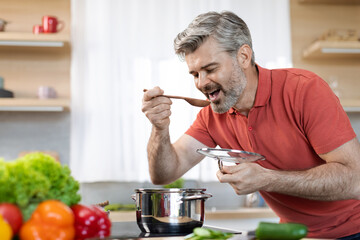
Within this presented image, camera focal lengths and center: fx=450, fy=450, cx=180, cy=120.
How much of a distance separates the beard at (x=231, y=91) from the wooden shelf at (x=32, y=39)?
172 centimetres

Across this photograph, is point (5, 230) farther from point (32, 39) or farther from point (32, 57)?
point (32, 57)

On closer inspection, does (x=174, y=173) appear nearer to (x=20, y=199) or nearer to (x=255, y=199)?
(x=20, y=199)

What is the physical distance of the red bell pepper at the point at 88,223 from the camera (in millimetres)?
955

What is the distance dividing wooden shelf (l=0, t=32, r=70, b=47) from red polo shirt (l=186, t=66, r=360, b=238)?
178 cm

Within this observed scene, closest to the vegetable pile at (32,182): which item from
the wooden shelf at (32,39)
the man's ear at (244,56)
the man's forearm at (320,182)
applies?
the man's forearm at (320,182)

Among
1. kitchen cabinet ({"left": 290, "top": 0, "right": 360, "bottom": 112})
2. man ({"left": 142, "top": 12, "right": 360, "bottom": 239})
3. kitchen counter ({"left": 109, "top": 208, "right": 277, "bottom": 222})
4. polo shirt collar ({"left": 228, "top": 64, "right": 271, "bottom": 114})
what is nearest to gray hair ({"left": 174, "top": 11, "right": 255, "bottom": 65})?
man ({"left": 142, "top": 12, "right": 360, "bottom": 239})

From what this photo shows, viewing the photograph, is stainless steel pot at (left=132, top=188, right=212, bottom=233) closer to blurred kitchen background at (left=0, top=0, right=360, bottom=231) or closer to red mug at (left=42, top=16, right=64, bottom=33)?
blurred kitchen background at (left=0, top=0, right=360, bottom=231)

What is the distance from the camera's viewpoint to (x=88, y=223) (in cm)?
96

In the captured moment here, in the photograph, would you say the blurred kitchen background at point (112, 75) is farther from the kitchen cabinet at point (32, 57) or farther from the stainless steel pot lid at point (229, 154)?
the stainless steel pot lid at point (229, 154)

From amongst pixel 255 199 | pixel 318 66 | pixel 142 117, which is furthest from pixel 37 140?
pixel 318 66

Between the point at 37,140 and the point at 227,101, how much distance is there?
6.79ft

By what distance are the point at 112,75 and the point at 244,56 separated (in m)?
1.72

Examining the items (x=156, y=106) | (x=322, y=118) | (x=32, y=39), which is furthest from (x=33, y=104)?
(x=322, y=118)

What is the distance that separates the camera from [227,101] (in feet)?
6.20
